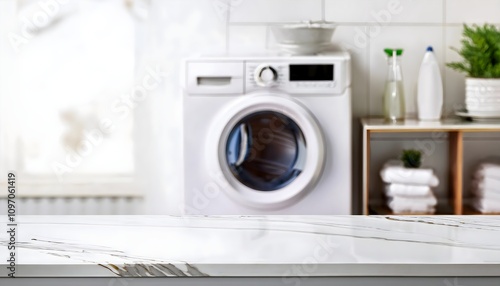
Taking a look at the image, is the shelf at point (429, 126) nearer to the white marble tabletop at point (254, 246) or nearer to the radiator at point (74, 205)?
the radiator at point (74, 205)

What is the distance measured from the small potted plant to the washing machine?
61 centimetres

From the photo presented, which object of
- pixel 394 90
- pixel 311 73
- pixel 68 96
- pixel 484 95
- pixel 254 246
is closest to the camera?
pixel 254 246

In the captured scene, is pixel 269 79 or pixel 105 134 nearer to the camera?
pixel 269 79

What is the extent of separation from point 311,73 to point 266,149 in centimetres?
40

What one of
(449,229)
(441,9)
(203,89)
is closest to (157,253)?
(449,229)

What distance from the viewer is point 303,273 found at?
147 centimetres

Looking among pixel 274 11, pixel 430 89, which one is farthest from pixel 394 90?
pixel 274 11

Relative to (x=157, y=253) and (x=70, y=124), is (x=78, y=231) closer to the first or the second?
(x=157, y=253)

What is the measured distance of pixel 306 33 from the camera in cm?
371

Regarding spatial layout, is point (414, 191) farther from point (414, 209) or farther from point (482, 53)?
point (482, 53)

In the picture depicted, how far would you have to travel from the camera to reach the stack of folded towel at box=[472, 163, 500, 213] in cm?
372

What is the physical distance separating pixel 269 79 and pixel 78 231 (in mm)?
2028

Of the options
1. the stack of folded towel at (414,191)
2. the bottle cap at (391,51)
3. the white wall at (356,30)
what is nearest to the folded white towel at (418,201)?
the stack of folded towel at (414,191)

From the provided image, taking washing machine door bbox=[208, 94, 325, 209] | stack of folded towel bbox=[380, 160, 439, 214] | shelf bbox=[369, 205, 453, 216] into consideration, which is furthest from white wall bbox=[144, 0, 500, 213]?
washing machine door bbox=[208, 94, 325, 209]
